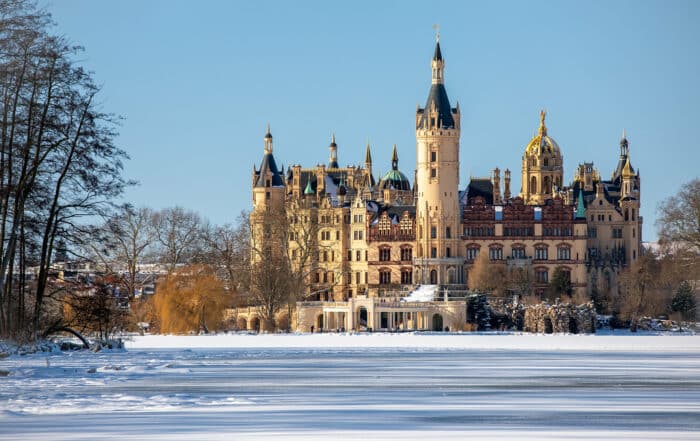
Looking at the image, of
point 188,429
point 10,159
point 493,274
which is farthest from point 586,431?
point 493,274

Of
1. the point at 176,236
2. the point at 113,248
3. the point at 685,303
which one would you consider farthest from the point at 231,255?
the point at 113,248

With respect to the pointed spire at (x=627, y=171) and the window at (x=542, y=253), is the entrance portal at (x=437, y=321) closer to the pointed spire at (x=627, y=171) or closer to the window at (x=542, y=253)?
the window at (x=542, y=253)

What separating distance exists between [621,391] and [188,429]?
37.5 feet

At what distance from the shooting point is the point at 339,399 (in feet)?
96.2

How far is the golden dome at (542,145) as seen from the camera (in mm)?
156750

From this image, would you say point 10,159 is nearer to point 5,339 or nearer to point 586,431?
point 5,339

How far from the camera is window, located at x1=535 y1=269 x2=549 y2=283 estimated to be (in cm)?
13875

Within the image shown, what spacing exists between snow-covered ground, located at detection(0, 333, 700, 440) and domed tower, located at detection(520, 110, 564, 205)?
11114 cm

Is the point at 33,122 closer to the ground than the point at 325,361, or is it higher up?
higher up

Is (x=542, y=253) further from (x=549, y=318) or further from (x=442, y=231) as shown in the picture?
(x=549, y=318)

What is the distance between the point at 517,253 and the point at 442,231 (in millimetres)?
8049

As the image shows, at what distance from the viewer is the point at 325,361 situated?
150ft

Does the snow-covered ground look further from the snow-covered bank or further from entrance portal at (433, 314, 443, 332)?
entrance portal at (433, 314, 443, 332)

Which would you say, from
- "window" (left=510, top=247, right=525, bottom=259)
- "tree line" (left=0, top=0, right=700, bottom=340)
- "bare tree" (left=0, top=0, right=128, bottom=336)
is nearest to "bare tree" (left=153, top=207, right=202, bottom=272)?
"tree line" (left=0, top=0, right=700, bottom=340)
